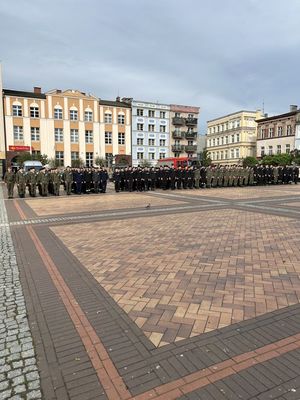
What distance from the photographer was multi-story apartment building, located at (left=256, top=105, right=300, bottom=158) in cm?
6222

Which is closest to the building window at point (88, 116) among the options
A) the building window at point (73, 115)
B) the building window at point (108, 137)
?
the building window at point (73, 115)

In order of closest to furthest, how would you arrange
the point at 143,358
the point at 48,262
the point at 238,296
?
the point at 143,358, the point at 238,296, the point at 48,262

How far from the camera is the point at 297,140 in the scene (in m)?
61.4

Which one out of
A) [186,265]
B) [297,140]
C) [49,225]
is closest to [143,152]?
[297,140]

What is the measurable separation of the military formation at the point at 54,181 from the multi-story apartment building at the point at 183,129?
46444mm

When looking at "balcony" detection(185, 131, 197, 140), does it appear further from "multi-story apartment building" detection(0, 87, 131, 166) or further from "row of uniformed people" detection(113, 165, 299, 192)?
"row of uniformed people" detection(113, 165, 299, 192)

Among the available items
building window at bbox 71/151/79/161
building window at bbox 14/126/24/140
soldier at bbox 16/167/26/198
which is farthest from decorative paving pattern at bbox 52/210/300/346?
building window at bbox 71/151/79/161

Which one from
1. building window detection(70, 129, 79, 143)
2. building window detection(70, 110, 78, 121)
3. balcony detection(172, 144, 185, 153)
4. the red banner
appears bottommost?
the red banner

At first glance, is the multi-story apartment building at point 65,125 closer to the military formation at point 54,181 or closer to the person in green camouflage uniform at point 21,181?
the military formation at point 54,181

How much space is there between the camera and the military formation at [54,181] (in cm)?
1836

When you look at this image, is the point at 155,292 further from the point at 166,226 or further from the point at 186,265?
the point at 166,226

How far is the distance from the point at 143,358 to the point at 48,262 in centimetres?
348

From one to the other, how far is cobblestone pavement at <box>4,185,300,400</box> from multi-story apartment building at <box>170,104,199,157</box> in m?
59.3

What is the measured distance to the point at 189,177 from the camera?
23109 millimetres
